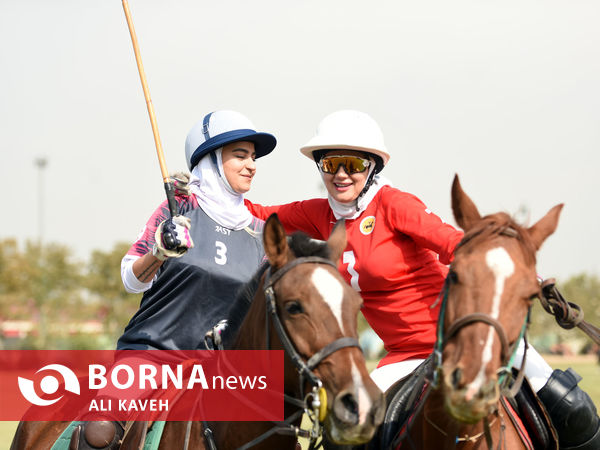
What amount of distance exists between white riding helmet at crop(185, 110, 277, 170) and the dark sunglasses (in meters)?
0.63

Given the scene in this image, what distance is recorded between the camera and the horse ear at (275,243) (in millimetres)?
4102

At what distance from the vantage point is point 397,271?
5305 millimetres

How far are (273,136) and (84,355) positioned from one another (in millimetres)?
4773

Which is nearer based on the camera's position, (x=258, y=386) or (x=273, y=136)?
(x=258, y=386)

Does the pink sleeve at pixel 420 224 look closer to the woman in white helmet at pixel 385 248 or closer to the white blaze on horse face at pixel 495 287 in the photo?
the woman in white helmet at pixel 385 248

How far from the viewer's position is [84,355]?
9289 mm

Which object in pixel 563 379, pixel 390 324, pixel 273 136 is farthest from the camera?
→ pixel 273 136

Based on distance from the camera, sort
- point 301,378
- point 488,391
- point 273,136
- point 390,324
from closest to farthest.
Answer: point 488,391
point 301,378
point 390,324
point 273,136

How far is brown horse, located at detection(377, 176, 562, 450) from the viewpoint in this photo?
12.0 feet

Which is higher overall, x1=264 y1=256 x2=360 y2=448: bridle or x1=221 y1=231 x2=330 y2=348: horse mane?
x1=221 y1=231 x2=330 y2=348: horse mane

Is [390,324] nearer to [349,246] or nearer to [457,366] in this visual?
[349,246]

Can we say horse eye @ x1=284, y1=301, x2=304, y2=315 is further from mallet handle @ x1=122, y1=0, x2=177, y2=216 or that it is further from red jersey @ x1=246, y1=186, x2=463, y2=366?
mallet handle @ x1=122, y1=0, x2=177, y2=216

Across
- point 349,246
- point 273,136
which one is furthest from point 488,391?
point 273,136

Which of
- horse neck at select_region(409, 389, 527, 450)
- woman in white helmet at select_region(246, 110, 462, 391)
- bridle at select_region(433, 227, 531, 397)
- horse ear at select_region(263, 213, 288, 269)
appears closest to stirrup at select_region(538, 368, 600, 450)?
horse neck at select_region(409, 389, 527, 450)
